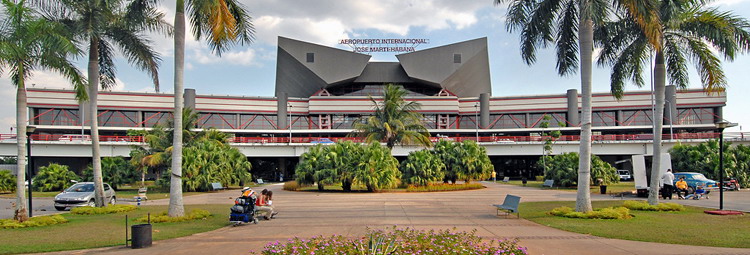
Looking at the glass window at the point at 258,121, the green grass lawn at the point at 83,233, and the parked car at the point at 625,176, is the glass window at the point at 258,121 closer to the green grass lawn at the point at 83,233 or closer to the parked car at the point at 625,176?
the parked car at the point at 625,176

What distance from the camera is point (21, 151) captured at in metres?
14.5

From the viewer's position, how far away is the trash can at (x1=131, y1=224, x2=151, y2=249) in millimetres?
10016

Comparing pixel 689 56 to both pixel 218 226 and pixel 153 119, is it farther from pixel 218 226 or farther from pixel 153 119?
pixel 153 119

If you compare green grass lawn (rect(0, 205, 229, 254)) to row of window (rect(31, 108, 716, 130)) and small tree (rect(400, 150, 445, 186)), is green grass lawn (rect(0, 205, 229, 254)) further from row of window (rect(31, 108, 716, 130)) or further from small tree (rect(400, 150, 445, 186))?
row of window (rect(31, 108, 716, 130))

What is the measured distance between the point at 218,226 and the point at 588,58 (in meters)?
12.6

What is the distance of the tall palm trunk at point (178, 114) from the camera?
15.2 metres

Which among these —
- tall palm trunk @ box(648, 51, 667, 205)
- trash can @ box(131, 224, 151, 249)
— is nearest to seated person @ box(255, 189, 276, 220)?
trash can @ box(131, 224, 151, 249)

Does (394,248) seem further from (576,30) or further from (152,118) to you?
(152,118)

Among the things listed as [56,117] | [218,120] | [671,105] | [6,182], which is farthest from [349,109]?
[671,105]

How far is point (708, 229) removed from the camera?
38.9ft

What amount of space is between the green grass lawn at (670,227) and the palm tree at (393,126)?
20.3 meters

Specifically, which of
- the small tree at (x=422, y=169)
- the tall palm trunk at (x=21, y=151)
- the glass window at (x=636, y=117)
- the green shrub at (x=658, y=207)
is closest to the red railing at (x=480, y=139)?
the glass window at (x=636, y=117)

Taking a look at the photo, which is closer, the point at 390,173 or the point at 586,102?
the point at 586,102

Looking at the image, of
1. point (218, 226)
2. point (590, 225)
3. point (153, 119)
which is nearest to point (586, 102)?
point (590, 225)
